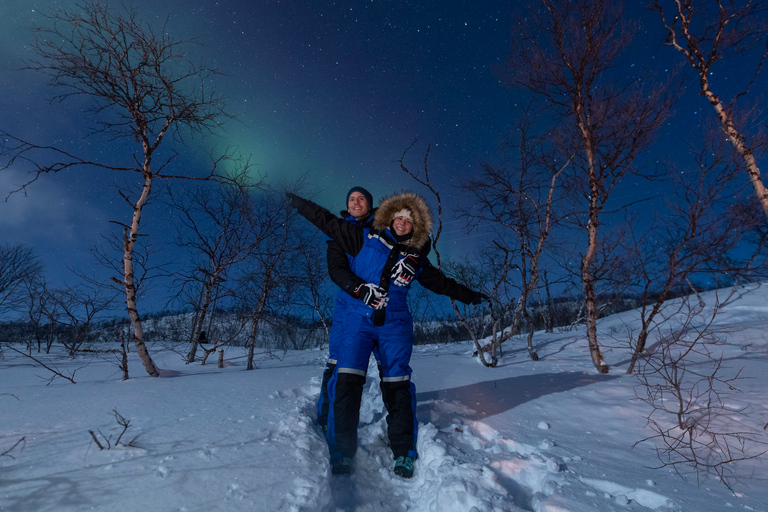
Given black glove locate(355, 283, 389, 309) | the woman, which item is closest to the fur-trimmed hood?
the woman

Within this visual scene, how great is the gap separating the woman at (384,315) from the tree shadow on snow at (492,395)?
2.13 ft

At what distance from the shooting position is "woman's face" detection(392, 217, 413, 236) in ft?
11.0

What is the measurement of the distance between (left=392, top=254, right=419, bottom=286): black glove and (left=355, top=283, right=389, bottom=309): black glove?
21 centimetres

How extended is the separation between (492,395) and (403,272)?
2.15 m

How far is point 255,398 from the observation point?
3.36m

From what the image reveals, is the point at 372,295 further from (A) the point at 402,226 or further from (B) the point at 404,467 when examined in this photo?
(B) the point at 404,467

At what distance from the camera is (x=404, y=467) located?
2.60m

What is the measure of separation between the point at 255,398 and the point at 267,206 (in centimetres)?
587

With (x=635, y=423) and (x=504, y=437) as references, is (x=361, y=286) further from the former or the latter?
(x=635, y=423)

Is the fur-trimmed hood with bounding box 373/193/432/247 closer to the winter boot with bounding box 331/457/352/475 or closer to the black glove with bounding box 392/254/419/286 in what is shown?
the black glove with bounding box 392/254/419/286

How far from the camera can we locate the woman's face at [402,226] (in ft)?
11.0

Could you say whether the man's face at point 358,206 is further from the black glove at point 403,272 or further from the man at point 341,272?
the black glove at point 403,272

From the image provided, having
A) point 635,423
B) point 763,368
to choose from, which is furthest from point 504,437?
point 763,368

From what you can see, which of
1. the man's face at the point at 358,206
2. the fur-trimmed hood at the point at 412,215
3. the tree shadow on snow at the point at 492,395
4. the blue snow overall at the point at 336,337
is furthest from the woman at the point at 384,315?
the tree shadow on snow at the point at 492,395
